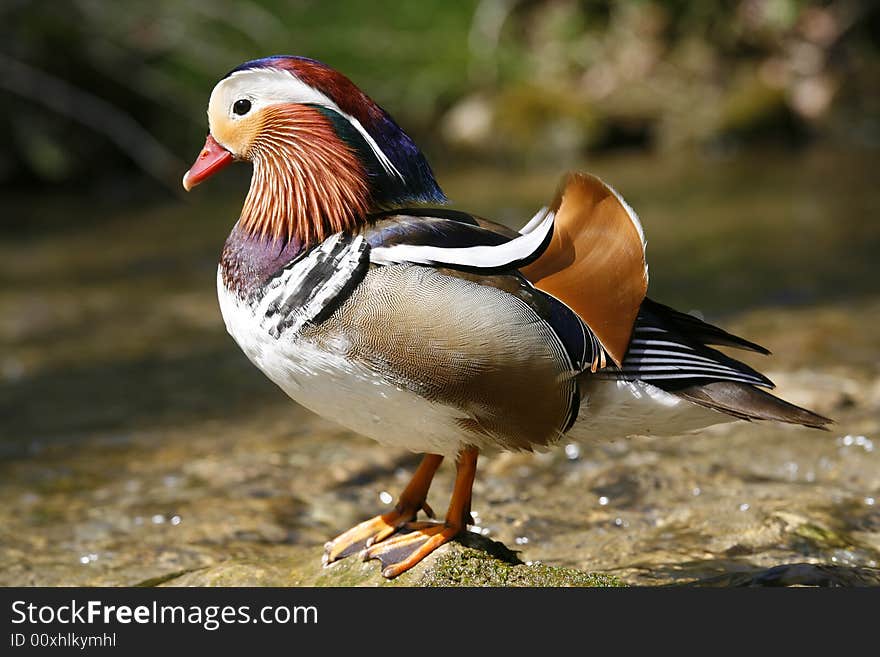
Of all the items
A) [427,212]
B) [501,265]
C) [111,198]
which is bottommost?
[501,265]

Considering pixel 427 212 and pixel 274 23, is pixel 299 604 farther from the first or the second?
pixel 274 23

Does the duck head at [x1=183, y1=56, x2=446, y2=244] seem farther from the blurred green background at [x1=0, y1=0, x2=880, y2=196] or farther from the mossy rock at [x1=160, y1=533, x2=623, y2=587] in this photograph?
the blurred green background at [x1=0, y1=0, x2=880, y2=196]

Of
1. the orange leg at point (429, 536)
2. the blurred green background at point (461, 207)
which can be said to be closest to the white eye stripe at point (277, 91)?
the orange leg at point (429, 536)

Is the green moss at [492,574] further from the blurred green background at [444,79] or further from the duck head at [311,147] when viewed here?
the blurred green background at [444,79]

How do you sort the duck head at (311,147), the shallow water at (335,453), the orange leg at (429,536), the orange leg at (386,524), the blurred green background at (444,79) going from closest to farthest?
1. the duck head at (311,147)
2. the orange leg at (429,536)
3. the orange leg at (386,524)
4. the shallow water at (335,453)
5. the blurred green background at (444,79)

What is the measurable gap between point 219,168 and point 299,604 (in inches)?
47.1

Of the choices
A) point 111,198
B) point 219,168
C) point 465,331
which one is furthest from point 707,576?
point 111,198

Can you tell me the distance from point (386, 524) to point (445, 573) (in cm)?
33

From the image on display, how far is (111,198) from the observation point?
1316 cm

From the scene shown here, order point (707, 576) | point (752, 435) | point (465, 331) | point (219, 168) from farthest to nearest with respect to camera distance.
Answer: point (752, 435)
point (707, 576)
point (219, 168)
point (465, 331)

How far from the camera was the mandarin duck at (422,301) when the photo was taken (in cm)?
288

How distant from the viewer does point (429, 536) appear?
320 centimetres

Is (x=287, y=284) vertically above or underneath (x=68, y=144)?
underneath

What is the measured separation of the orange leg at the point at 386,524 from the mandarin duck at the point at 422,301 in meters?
0.15
